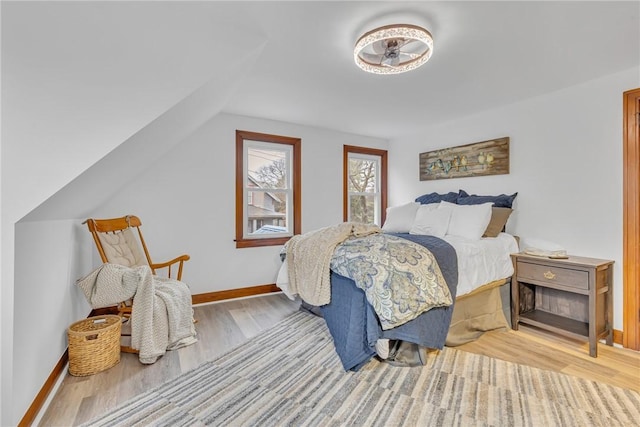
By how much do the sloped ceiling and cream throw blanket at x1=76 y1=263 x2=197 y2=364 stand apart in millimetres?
656

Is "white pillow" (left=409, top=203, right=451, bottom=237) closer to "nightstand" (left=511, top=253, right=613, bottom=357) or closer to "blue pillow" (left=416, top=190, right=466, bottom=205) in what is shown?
"blue pillow" (left=416, top=190, right=466, bottom=205)

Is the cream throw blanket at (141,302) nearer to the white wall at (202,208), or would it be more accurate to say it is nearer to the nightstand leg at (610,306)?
the white wall at (202,208)

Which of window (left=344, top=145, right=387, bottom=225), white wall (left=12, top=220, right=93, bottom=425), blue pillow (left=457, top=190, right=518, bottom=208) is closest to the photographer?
white wall (left=12, top=220, right=93, bottom=425)

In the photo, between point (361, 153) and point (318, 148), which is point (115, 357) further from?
point (361, 153)

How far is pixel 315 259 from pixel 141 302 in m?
1.34

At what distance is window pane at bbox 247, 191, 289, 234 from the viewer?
3893mm

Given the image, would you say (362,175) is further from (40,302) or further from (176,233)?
(40,302)

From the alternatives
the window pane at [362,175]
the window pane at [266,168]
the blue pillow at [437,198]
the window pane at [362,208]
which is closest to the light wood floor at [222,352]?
the blue pillow at [437,198]

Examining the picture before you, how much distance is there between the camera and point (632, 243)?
2.39 metres

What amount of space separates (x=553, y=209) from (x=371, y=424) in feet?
8.77

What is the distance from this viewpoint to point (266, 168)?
13.1 feet

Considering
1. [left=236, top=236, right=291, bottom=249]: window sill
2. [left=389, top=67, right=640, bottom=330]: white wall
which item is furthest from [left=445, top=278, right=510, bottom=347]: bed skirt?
[left=236, top=236, right=291, bottom=249]: window sill

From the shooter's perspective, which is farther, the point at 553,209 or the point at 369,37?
the point at 553,209

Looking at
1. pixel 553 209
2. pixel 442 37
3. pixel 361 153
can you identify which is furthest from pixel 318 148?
pixel 553 209
